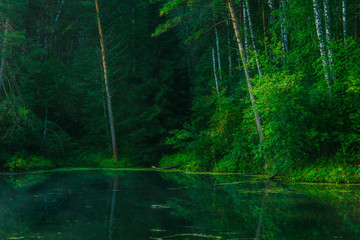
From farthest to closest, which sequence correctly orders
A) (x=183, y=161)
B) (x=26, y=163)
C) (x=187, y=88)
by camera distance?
(x=187, y=88) → (x=183, y=161) → (x=26, y=163)

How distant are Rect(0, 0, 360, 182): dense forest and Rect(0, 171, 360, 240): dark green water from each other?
2.60m

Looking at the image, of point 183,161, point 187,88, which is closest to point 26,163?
point 183,161

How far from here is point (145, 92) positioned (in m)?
26.3

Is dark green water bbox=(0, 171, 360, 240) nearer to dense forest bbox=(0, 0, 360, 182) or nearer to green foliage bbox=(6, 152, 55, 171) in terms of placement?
dense forest bbox=(0, 0, 360, 182)

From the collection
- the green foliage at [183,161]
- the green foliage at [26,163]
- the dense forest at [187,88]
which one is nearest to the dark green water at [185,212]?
the dense forest at [187,88]

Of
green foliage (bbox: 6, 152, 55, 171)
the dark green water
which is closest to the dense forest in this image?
green foliage (bbox: 6, 152, 55, 171)

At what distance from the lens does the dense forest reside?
1380 centimetres

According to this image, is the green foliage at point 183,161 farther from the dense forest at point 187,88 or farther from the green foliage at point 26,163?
the green foliage at point 26,163

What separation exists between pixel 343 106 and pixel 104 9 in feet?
68.4

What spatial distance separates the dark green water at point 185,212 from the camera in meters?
6.74

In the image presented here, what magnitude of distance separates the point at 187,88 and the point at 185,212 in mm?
19339

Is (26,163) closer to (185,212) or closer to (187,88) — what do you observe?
(187,88)

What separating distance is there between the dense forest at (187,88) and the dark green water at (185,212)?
2.60m

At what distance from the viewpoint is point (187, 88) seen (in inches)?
1088
